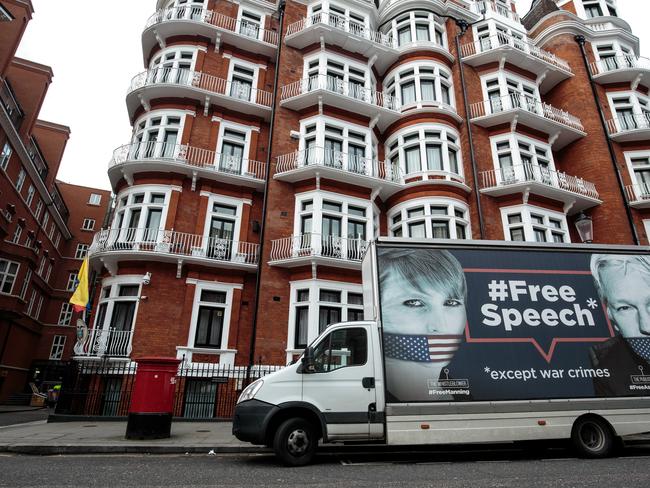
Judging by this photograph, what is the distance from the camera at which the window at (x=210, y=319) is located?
14836 mm

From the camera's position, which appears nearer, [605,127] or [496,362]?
[496,362]

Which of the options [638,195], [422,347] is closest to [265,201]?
[422,347]

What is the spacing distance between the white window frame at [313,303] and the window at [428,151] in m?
6.63

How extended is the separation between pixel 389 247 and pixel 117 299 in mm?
11728

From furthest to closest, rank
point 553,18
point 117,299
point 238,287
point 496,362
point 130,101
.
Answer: point 553,18 < point 130,101 < point 238,287 < point 117,299 < point 496,362

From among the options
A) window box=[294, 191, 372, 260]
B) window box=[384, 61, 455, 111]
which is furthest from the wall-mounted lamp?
window box=[384, 61, 455, 111]

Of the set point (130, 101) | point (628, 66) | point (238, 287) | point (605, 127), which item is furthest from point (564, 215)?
point (130, 101)

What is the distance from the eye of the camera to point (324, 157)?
17453mm

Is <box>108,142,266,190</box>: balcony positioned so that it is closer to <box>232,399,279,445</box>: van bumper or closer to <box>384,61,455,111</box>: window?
<box>384,61,455,111</box>: window

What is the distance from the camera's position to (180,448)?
7.86 metres

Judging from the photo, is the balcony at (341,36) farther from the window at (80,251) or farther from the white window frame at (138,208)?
the window at (80,251)

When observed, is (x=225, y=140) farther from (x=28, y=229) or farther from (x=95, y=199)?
(x=95, y=199)

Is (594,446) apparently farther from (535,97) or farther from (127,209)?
(535,97)

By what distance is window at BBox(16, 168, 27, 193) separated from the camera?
26773 millimetres
